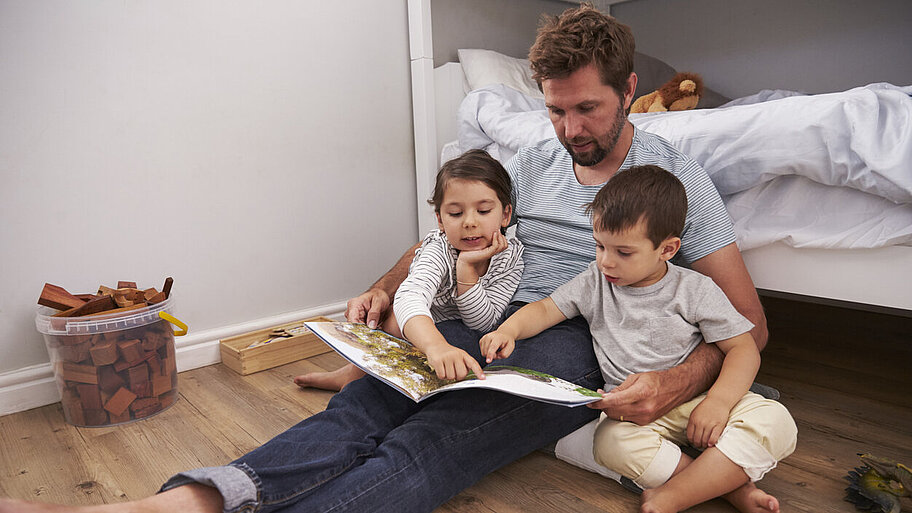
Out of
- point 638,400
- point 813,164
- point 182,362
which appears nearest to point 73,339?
point 182,362

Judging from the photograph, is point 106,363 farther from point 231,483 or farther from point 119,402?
point 231,483

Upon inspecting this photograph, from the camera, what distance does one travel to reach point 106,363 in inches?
48.2

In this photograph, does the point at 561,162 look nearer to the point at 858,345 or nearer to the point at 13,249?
the point at 858,345

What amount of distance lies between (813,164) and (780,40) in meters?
1.33

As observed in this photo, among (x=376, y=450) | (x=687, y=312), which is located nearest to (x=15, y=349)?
(x=376, y=450)

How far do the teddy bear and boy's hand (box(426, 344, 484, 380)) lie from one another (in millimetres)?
1064

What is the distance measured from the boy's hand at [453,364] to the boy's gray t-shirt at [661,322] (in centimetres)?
26

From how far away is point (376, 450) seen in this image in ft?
2.73

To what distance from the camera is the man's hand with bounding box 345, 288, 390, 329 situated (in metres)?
1.13

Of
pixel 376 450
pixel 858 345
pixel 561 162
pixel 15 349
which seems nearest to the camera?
pixel 376 450

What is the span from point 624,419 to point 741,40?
5.97 ft

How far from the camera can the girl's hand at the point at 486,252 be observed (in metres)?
1.08

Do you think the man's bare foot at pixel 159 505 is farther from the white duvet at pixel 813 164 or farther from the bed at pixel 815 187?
the white duvet at pixel 813 164

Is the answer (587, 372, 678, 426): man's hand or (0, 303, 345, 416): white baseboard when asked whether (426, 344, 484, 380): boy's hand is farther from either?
(0, 303, 345, 416): white baseboard
